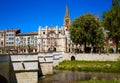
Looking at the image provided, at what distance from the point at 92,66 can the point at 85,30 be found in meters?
16.8

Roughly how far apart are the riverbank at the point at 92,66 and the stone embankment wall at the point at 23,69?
24994mm

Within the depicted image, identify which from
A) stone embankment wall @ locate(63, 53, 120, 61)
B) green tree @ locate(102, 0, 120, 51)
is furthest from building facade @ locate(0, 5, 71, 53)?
green tree @ locate(102, 0, 120, 51)

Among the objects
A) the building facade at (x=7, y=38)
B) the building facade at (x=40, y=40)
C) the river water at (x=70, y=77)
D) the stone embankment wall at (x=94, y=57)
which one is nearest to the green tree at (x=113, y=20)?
the stone embankment wall at (x=94, y=57)

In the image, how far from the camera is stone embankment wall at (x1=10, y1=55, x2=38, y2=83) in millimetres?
38291

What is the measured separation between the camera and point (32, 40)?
115750 mm

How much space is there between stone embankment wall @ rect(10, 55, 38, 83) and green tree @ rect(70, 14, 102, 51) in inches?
1531

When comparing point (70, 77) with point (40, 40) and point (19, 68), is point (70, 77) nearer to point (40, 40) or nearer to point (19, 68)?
point (19, 68)

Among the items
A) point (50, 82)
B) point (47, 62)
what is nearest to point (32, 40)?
point (47, 62)

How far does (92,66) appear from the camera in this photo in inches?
2616

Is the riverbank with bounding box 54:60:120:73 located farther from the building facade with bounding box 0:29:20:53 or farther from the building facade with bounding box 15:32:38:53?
the building facade with bounding box 0:29:20:53

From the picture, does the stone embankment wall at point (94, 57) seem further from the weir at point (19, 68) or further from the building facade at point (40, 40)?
the weir at point (19, 68)

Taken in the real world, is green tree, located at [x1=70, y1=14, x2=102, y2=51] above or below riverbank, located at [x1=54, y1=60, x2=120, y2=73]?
above

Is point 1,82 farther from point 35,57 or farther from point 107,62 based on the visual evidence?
point 107,62

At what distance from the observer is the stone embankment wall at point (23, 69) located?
38291 mm
